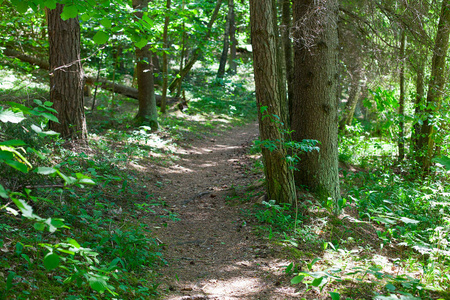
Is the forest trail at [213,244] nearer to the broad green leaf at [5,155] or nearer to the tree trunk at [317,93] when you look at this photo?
the tree trunk at [317,93]

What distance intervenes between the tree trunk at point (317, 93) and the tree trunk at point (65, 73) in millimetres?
4562

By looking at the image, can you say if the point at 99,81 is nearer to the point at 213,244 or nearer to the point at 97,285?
the point at 213,244

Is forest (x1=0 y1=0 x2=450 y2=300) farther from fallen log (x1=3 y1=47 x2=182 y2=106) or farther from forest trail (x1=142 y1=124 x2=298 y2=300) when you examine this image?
fallen log (x1=3 y1=47 x2=182 y2=106)

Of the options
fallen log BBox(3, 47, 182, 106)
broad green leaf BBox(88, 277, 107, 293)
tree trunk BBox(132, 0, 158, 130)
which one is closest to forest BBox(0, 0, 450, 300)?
broad green leaf BBox(88, 277, 107, 293)

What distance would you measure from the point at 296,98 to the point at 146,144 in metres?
5.06

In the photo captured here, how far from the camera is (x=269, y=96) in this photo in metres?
4.85

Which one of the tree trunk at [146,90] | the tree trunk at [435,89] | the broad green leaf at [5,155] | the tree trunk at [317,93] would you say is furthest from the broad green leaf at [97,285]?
the tree trunk at [146,90]

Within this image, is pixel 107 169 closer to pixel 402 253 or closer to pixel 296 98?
pixel 296 98

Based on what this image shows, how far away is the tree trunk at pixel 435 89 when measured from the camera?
299 inches

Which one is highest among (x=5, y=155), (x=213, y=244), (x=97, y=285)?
(x=5, y=155)

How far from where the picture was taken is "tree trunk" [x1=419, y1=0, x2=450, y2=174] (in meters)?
7.60

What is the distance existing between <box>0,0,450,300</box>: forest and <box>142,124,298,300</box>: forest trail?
2 centimetres

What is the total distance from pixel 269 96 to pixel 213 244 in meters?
2.34

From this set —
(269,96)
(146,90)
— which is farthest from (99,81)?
(269,96)
